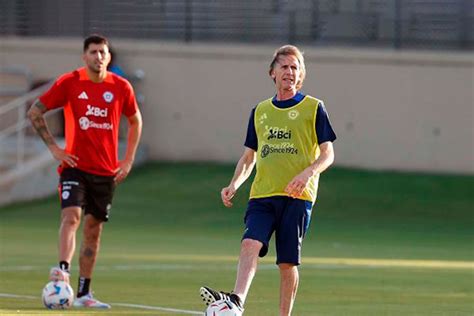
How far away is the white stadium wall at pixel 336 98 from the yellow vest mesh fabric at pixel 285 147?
19113 millimetres

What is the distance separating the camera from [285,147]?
11.4 meters

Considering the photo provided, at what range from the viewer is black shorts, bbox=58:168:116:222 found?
46.3 feet

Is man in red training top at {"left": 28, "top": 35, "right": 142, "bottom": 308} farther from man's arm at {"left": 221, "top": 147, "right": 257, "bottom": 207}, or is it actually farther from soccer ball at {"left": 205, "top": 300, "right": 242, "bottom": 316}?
soccer ball at {"left": 205, "top": 300, "right": 242, "bottom": 316}

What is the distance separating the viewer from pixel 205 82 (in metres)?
32.2

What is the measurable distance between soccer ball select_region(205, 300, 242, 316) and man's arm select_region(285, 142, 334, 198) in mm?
1040

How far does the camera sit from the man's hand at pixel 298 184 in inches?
432

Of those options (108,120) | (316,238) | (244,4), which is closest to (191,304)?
(108,120)

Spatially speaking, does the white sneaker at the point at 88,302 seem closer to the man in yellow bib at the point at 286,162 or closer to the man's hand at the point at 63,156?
the man's hand at the point at 63,156

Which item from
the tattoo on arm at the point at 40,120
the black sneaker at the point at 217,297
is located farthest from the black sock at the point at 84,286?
the black sneaker at the point at 217,297

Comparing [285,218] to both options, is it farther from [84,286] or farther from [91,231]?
[91,231]

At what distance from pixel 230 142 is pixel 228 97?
97cm

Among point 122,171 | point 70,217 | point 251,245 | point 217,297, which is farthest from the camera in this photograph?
point 122,171

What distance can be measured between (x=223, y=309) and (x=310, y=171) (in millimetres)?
1330

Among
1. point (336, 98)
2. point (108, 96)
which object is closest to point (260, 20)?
point (336, 98)
